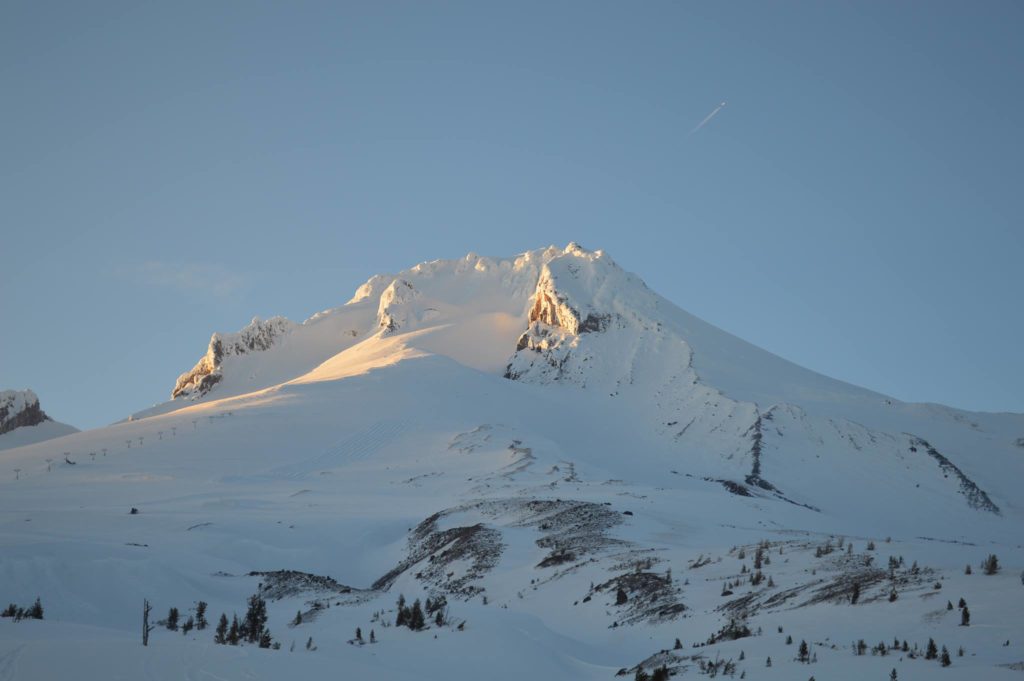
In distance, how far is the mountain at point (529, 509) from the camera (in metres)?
12.9

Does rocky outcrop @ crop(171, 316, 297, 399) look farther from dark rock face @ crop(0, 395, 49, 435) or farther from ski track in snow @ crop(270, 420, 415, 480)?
ski track in snow @ crop(270, 420, 415, 480)

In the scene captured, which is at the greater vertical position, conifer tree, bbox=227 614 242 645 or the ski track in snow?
the ski track in snow

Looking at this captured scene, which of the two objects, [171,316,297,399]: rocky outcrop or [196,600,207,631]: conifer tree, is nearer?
[196,600,207,631]: conifer tree

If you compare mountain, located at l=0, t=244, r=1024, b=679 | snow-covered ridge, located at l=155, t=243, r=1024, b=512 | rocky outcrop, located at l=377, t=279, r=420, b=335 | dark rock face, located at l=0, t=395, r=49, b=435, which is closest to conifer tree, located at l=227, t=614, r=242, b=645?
mountain, located at l=0, t=244, r=1024, b=679

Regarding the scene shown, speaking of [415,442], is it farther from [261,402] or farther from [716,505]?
[716,505]

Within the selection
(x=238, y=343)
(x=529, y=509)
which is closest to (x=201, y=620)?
(x=529, y=509)

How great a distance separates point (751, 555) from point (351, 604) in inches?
412

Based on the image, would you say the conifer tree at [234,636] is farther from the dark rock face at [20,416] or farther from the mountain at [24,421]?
the dark rock face at [20,416]

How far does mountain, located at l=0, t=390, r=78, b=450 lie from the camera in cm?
12569

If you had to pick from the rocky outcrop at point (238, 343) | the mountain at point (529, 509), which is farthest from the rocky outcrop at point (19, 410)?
the mountain at point (529, 509)

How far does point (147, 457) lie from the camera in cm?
6297

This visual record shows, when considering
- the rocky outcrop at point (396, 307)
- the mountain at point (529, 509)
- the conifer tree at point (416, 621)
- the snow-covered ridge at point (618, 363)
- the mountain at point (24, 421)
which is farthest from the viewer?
the mountain at point (24, 421)

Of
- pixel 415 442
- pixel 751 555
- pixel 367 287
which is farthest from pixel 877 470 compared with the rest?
pixel 367 287

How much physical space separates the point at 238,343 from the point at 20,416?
118 feet
